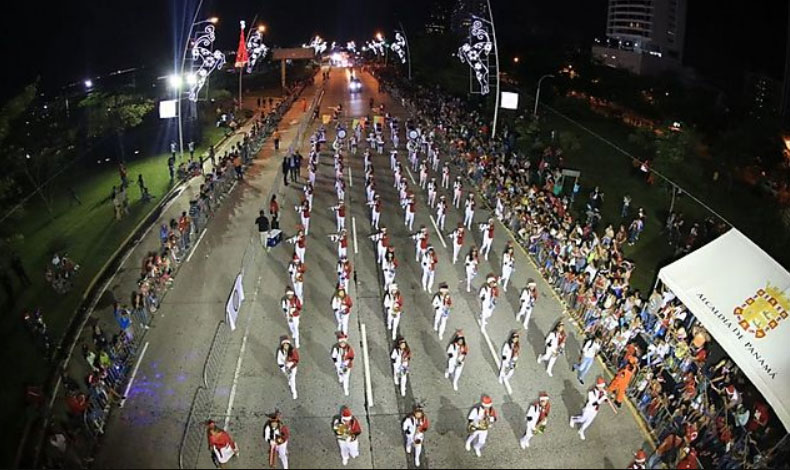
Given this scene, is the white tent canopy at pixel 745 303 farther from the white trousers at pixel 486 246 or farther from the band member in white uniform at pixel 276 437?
the band member in white uniform at pixel 276 437

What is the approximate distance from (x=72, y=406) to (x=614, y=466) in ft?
36.6

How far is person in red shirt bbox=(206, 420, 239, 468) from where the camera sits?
10219 mm

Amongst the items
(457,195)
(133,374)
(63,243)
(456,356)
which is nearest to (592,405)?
(456,356)

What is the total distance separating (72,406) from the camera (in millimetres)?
11234

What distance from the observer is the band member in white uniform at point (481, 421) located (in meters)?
11.0

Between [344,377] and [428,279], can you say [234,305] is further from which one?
[428,279]

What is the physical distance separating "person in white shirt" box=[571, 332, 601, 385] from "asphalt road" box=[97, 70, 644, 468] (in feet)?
0.89

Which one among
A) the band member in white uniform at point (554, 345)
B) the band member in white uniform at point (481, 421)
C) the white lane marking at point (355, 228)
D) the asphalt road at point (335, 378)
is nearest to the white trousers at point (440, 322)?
the asphalt road at point (335, 378)

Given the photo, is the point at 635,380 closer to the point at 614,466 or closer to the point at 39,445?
the point at 614,466

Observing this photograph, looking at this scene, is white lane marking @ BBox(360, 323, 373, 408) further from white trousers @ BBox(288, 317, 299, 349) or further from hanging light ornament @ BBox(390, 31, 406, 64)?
hanging light ornament @ BBox(390, 31, 406, 64)

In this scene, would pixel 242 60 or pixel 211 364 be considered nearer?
pixel 211 364

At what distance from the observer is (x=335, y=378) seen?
45.2 ft

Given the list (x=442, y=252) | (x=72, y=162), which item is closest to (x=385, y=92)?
(x=72, y=162)

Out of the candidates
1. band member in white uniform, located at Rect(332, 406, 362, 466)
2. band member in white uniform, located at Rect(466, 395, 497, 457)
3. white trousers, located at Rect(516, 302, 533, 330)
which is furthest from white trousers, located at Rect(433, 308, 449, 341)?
band member in white uniform, located at Rect(332, 406, 362, 466)
